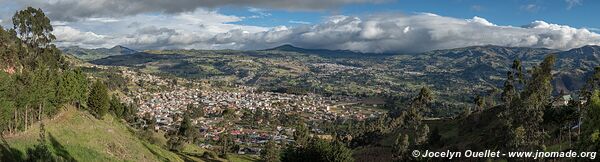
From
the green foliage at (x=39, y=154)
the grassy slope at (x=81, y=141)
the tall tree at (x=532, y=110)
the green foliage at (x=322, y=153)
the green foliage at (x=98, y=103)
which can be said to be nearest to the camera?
the green foliage at (x=39, y=154)

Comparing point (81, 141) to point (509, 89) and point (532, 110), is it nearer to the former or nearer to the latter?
point (532, 110)

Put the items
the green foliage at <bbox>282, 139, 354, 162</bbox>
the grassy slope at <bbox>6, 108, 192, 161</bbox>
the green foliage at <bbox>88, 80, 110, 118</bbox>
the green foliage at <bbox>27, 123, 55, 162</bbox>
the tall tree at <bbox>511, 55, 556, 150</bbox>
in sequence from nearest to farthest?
the green foliage at <bbox>27, 123, 55, 162</bbox>
the grassy slope at <bbox>6, 108, 192, 161</bbox>
the tall tree at <bbox>511, 55, 556, 150</bbox>
the green foliage at <bbox>282, 139, 354, 162</bbox>
the green foliage at <bbox>88, 80, 110, 118</bbox>

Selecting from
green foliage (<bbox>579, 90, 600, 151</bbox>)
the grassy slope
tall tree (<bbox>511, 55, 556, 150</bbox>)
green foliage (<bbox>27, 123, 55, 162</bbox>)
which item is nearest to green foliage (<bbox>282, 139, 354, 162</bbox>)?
the grassy slope

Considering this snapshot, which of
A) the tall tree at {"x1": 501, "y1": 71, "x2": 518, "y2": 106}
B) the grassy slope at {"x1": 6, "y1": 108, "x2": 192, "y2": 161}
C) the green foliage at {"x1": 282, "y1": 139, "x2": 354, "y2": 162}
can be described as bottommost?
the green foliage at {"x1": 282, "y1": 139, "x2": 354, "y2": 162}

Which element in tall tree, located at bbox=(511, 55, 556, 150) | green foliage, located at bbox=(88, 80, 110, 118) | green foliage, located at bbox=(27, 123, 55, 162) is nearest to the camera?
green foliage, located at bbox=(27, 123, 55, 162)

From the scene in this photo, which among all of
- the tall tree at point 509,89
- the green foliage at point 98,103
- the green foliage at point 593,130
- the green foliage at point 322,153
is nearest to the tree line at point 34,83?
the green foliage at point 98,103

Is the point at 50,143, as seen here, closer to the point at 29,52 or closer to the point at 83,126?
the point at 83,126

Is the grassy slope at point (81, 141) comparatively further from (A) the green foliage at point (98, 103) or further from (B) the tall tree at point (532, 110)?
(B) the tall tree at point (532, 110)

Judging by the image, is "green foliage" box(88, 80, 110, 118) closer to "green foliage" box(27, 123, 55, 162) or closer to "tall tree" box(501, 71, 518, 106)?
"green foliage" box(27, 123, 55, 162)
